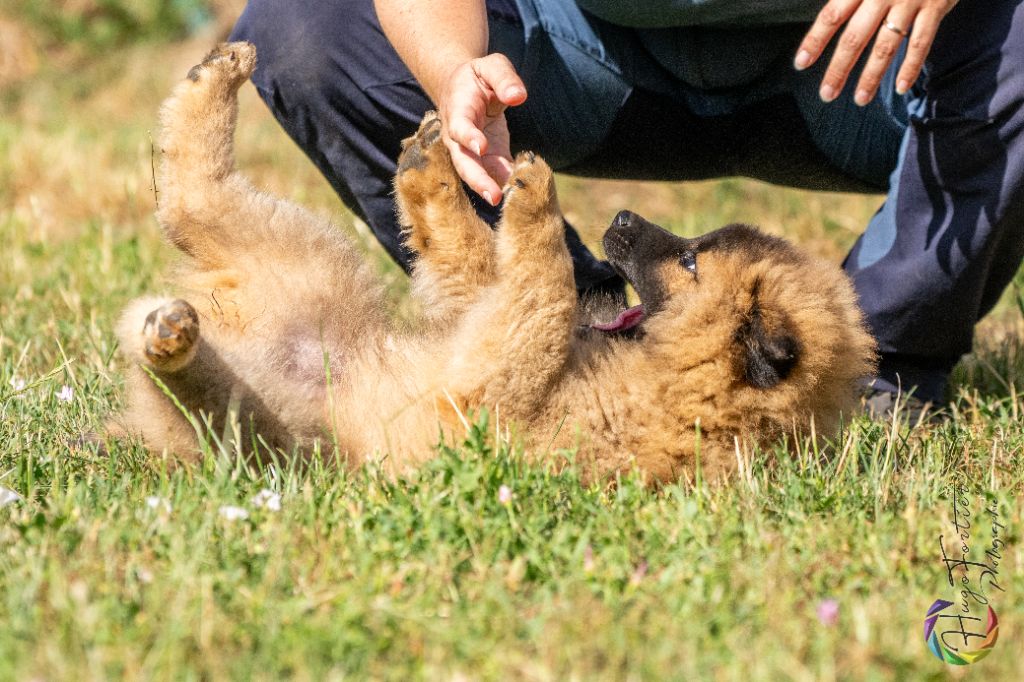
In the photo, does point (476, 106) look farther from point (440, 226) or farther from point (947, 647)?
point (947, 647)

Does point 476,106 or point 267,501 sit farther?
point 476,106

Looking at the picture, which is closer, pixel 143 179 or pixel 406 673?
pixel 406 673

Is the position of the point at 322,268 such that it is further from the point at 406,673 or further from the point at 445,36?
the point at 406,673

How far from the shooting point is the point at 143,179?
19.9 feet

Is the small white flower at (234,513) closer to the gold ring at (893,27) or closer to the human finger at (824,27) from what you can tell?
the human finger at (824,27)

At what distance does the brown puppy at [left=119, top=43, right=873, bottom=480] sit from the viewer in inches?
106

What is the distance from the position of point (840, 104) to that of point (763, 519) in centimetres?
166

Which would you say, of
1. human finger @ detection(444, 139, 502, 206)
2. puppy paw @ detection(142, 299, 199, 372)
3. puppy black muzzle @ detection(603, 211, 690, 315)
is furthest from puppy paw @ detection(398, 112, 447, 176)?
puppy paw @ detection(142, 299, 199, 372)

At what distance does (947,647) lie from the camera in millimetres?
1839

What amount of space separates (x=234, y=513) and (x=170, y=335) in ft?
1.61

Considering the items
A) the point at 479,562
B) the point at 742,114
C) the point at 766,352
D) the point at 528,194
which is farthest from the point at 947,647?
the point at 742,114

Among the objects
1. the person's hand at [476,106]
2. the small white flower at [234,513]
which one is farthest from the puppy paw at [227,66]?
the small white flower at [234,513]

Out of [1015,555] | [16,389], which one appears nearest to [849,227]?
[1015,555]

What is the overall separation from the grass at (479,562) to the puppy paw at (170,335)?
245 millimetres
